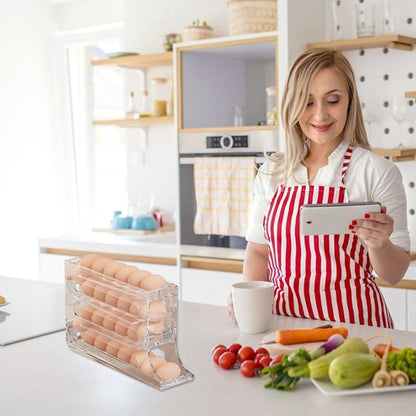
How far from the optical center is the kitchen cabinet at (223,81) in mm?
3703

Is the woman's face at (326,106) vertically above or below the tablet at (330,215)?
above

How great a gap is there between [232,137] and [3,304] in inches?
72.1

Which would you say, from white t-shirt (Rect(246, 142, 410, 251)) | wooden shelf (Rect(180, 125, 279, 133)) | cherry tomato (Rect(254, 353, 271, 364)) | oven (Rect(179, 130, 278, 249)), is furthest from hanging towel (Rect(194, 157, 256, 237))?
cherry tomato (Rect(254, 353, 271, 364))

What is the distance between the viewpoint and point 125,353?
1.42 m

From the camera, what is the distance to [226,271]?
12.1ft

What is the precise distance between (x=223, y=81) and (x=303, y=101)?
80.4 inches

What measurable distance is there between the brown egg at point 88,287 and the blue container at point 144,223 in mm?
2976

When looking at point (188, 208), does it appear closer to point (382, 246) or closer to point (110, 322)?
point (382, 246)

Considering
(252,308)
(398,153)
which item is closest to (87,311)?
(252,308)

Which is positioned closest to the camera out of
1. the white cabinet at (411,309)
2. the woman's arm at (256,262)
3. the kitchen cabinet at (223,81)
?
the woman's arm at (256,262)

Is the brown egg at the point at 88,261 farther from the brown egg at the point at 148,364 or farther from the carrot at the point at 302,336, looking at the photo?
the carrot at the point at 302,336

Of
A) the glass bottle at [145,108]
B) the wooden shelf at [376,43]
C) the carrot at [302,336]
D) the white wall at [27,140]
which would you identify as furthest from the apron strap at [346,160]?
the white wall at [27,140]

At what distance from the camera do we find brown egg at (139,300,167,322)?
136cm

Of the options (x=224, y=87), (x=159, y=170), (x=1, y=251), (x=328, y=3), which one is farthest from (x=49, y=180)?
(x=328, y=3)
